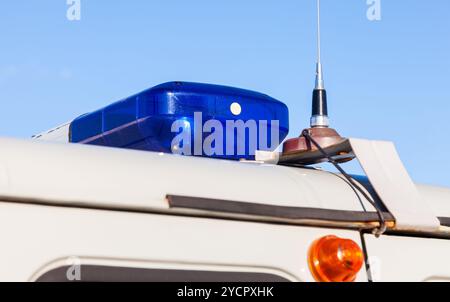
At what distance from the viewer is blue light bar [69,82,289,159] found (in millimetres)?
2723

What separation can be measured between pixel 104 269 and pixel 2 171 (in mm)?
261

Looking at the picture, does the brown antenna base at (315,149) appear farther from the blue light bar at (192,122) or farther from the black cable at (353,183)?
the blue light bar at (192,122)

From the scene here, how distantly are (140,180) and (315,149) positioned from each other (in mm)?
743

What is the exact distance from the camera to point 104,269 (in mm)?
1884

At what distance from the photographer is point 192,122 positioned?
276cm

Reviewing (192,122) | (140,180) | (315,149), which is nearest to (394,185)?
(315,149)

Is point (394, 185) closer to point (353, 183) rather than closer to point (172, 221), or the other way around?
point (353, 183)

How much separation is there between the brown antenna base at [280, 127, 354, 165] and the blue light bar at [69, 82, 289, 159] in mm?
120

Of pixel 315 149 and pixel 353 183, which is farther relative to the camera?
pixel 315 149

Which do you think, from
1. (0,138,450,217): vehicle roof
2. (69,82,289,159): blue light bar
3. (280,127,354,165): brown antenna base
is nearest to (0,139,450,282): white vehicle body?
(0,138,450,217): vehicle roof

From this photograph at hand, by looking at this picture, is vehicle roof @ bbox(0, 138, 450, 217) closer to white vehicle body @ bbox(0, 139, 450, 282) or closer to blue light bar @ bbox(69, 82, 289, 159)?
white vehicle body @ bbox(0, 139, 450, 282)

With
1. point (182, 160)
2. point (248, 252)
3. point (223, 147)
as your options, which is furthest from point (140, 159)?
point (223, 147)
